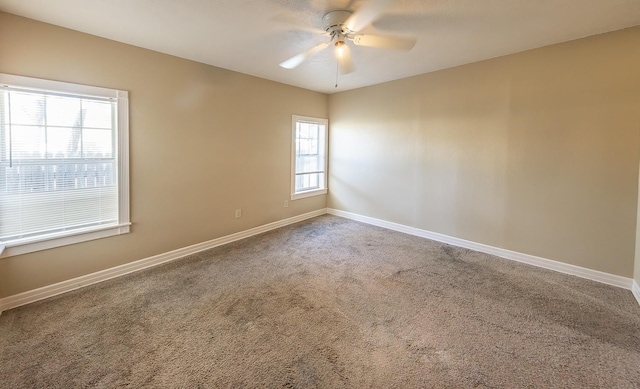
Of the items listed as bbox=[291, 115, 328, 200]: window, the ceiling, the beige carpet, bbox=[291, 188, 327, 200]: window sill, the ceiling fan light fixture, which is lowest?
the beige carpet

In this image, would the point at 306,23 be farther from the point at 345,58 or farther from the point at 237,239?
the point at 237,239

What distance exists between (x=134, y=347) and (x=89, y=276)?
1.40m

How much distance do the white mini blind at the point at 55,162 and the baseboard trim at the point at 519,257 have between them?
12.8 feet

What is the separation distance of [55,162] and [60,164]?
4 cm

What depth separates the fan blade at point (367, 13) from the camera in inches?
68.2

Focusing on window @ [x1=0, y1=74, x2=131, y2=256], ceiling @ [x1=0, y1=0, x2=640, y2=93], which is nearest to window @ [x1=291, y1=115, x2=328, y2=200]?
ceiling @ [x1=0, y1=0, x2=640, y2=93]

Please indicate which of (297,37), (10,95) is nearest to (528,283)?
(297,37)

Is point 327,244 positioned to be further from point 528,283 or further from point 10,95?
point 10,95

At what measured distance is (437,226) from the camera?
163 inches

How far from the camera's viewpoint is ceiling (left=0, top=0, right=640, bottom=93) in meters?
2.17

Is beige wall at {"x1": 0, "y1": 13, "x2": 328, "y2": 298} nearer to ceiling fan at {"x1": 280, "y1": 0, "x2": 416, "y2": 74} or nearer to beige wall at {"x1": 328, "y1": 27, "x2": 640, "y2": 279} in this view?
ceiling fan at {"x1": 280, "y1": 0, "x2": 416, "y2": 74}

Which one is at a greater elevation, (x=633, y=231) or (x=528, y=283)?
(x=633, y=231)

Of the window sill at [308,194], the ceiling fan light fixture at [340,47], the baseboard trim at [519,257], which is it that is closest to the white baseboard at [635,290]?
the baseboard trim at [519,257]

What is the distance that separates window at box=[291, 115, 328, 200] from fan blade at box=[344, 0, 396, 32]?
272cm
